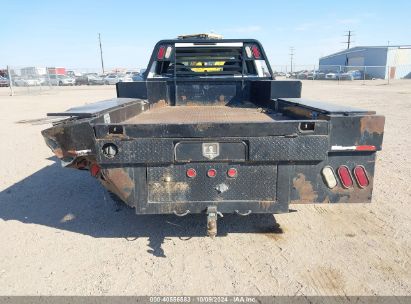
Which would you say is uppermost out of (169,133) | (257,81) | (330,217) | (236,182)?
(257,81)

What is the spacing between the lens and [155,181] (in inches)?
108

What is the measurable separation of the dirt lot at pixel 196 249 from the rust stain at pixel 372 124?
1157 millimetres

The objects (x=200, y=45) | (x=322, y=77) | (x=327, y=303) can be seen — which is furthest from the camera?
(x=322, y=77)

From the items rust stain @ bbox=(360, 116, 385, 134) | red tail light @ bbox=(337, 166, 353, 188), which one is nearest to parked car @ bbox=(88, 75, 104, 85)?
red tail light @ bbox=(337, 166, 353, 188)

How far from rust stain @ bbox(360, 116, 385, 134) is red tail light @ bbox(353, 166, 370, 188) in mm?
338

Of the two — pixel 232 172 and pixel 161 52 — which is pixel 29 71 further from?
pixel 232 172

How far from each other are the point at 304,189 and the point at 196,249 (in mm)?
1156

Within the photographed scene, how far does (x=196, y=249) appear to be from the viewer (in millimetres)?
3098

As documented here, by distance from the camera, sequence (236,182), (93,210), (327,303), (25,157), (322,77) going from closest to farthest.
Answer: (327,303), (236,182), (93,210), (25,157), (322,77)

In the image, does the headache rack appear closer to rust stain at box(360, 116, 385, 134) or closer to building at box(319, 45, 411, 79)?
rust stain at box(360, 116, 385, 134)

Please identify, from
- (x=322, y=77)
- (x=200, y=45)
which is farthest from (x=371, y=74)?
(x=200, y=45)

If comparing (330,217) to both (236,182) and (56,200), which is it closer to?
(236,182)

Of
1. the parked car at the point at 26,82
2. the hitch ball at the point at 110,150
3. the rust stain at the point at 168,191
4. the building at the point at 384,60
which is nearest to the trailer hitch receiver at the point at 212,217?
the rust stain at the point at 168,191

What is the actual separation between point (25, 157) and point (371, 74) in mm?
48742
